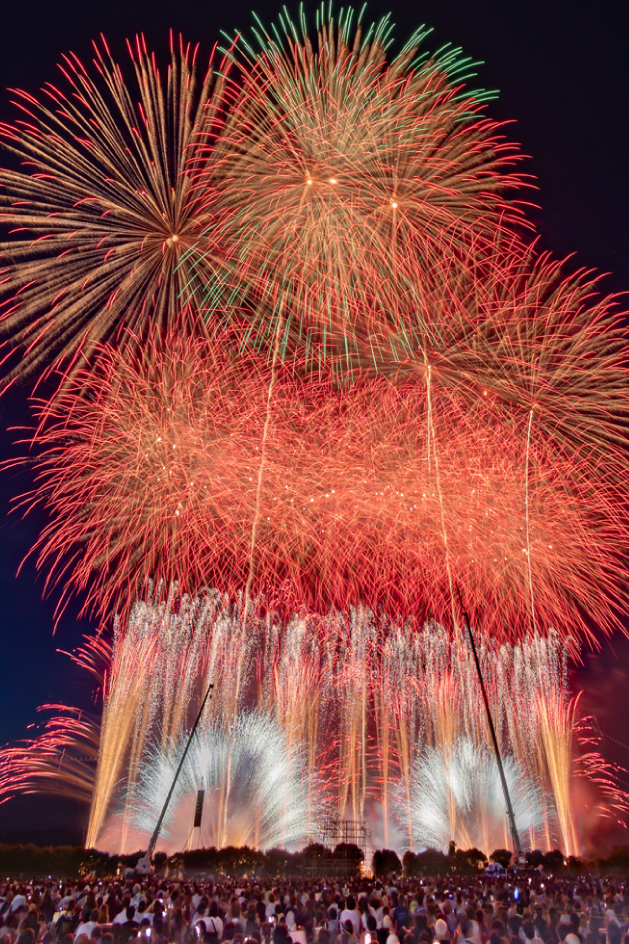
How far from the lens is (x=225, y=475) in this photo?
2317 cm

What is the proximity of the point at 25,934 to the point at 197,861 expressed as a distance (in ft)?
171

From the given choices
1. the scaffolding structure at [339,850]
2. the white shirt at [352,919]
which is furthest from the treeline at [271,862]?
the white shirt at [352,919]

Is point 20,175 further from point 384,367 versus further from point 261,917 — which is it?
point 261,917

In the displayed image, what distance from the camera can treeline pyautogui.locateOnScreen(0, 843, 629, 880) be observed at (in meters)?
50.3

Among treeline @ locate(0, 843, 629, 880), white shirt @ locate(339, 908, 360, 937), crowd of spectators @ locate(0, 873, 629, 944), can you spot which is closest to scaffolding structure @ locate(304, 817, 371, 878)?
treeline @ locate(0, 843, 629, 880)

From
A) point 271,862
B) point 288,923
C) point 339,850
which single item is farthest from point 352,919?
point 271,862

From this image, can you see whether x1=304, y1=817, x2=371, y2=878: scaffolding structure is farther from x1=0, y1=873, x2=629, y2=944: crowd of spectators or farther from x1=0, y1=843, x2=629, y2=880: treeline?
x1=0, y1=873, x2=629, y2=944: crowd of spectators

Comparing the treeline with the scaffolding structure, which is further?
the treeline

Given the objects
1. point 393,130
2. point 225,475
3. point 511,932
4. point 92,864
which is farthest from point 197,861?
point 393,130

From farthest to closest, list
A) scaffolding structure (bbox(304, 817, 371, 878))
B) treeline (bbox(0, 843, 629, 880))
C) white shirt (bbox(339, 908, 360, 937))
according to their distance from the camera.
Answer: treeline (bbox(0, 843, 629, 880)), scaffolding structure (bbox(304, 817, 371, 878)), white shirt (bbox(339, 908, 360, 937))

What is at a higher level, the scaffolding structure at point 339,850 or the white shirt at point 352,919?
the scaffolding structure at point 339,850

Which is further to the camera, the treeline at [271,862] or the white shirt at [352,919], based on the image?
the treeline at [271,862]

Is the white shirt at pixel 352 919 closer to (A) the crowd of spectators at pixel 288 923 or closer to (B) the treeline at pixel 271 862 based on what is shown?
(A) the crowd of spectators at pixel 288 923

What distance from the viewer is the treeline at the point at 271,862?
5031 cm
